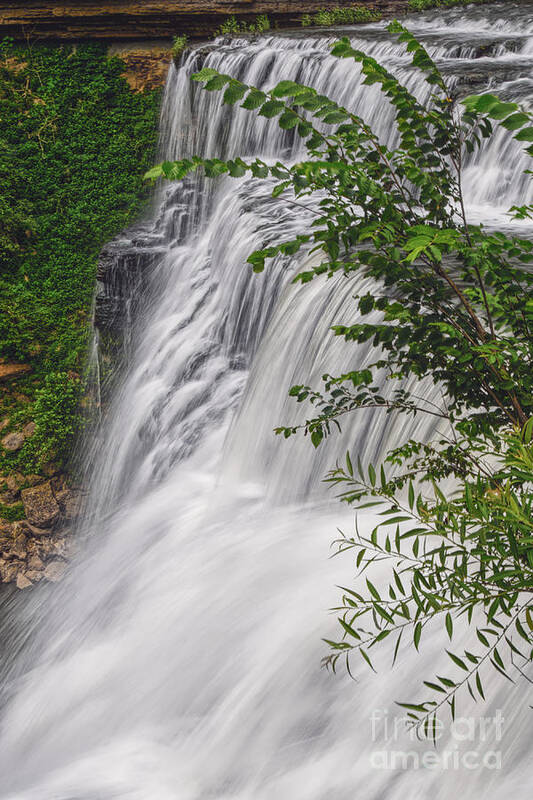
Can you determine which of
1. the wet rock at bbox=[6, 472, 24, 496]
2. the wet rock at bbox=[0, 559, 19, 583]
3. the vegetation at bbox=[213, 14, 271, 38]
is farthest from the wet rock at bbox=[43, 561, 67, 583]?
the vegetation at bbox=[213, 14, 271, 38]

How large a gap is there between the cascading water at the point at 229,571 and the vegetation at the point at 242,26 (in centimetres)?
499

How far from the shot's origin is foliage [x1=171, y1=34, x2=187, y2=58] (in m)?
14.7

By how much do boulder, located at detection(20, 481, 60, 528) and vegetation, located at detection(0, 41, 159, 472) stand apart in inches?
15.4

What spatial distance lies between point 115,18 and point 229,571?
13615mm

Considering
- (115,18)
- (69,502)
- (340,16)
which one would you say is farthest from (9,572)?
(340,16)

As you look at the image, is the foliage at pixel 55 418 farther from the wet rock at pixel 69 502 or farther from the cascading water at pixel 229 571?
the cascading water at pixel 229 571

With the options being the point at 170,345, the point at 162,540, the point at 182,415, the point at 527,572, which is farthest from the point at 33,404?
the point at 527,572

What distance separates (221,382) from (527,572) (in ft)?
21.4

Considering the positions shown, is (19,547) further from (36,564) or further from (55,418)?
(55,418)

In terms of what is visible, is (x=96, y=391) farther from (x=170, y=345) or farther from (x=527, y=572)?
(x=527, y=572)

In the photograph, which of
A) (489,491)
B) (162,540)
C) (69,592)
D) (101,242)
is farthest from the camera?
(101,242)

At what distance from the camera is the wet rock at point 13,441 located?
9289 mm

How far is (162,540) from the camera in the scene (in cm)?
601

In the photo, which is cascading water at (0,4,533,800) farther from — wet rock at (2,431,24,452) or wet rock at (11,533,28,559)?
wet rock at (2,431,24,452)
